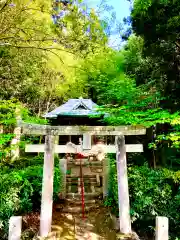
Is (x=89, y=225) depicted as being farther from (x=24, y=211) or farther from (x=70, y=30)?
(x=70, y=30)

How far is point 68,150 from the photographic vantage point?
5848mm

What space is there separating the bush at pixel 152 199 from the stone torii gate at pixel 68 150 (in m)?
0.80

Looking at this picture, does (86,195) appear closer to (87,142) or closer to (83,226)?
(83,226)

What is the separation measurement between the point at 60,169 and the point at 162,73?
5670 mm

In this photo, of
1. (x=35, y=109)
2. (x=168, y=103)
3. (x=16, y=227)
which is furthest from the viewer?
(x=35, y=109)

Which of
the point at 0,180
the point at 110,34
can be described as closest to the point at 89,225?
the point at 0,180

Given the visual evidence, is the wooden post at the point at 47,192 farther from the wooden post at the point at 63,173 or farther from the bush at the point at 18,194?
the wooden post at the point at 63,173

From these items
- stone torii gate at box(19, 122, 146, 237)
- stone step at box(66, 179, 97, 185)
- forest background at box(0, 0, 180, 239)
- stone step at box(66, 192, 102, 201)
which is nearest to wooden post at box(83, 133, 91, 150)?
stone torii gate at box(19, 122, 146, 237)

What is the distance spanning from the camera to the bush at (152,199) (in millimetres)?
6328

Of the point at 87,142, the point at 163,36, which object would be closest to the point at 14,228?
the point at 87,142

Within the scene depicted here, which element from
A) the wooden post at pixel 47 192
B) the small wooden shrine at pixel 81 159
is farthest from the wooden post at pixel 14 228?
the small wooden shrine at pixel 81 159

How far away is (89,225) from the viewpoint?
634 centimetres

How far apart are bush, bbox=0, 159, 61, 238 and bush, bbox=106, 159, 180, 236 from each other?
8.21 ft

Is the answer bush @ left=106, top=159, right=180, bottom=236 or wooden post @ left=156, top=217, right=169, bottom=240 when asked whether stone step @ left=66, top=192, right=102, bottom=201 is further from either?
wooden post @ left=156, top=217, right=169, bottom=240
